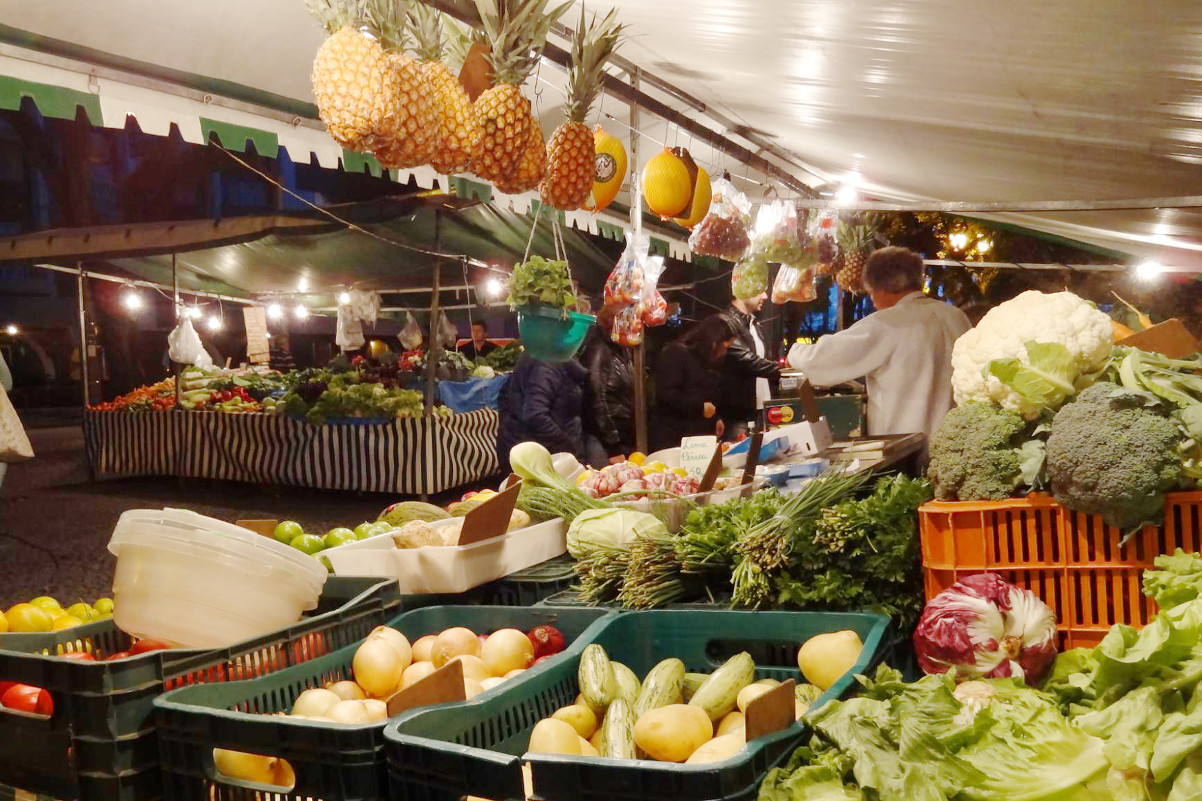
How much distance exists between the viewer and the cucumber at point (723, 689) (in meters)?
1.73

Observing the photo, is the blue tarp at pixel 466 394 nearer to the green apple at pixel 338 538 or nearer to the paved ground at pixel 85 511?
the paved ground at pixel 85 511

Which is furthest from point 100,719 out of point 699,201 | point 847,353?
point 699,201

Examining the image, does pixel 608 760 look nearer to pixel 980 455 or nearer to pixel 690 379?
pixel 980 455

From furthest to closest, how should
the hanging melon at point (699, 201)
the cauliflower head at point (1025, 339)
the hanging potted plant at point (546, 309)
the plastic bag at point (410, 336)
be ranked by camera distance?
the plastic bag at point (410, 336) → the hanging melon at point (699, 201) → the hanging potted plant at point (546, 309) → the cauliflower head at point (1025, 339)

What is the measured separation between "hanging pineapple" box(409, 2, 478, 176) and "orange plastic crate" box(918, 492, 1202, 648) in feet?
7.03

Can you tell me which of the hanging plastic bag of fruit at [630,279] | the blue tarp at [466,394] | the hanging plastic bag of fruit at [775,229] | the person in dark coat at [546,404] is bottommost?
the blue tarp at [466,394]

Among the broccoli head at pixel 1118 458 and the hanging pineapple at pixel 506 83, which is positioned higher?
the hanging pineapple at pixel 506 83

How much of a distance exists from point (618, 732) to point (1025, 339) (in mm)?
1321

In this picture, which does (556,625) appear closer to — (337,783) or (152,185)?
(337,783)

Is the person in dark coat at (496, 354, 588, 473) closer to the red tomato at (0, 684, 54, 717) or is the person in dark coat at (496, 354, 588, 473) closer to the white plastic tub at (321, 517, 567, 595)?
the white plastic tub at (321, 517, 567, 595)

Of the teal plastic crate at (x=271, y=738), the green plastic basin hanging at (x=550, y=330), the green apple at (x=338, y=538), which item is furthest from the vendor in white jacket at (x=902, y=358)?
the teal plastic crate at (x=271, y=738)

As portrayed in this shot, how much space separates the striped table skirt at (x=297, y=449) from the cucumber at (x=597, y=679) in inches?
326

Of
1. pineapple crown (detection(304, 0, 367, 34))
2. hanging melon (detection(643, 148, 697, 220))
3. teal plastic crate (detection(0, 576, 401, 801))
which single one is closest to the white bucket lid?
teal plastic crate (detection(0, 576, 401, 801))

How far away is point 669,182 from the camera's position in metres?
5.14
